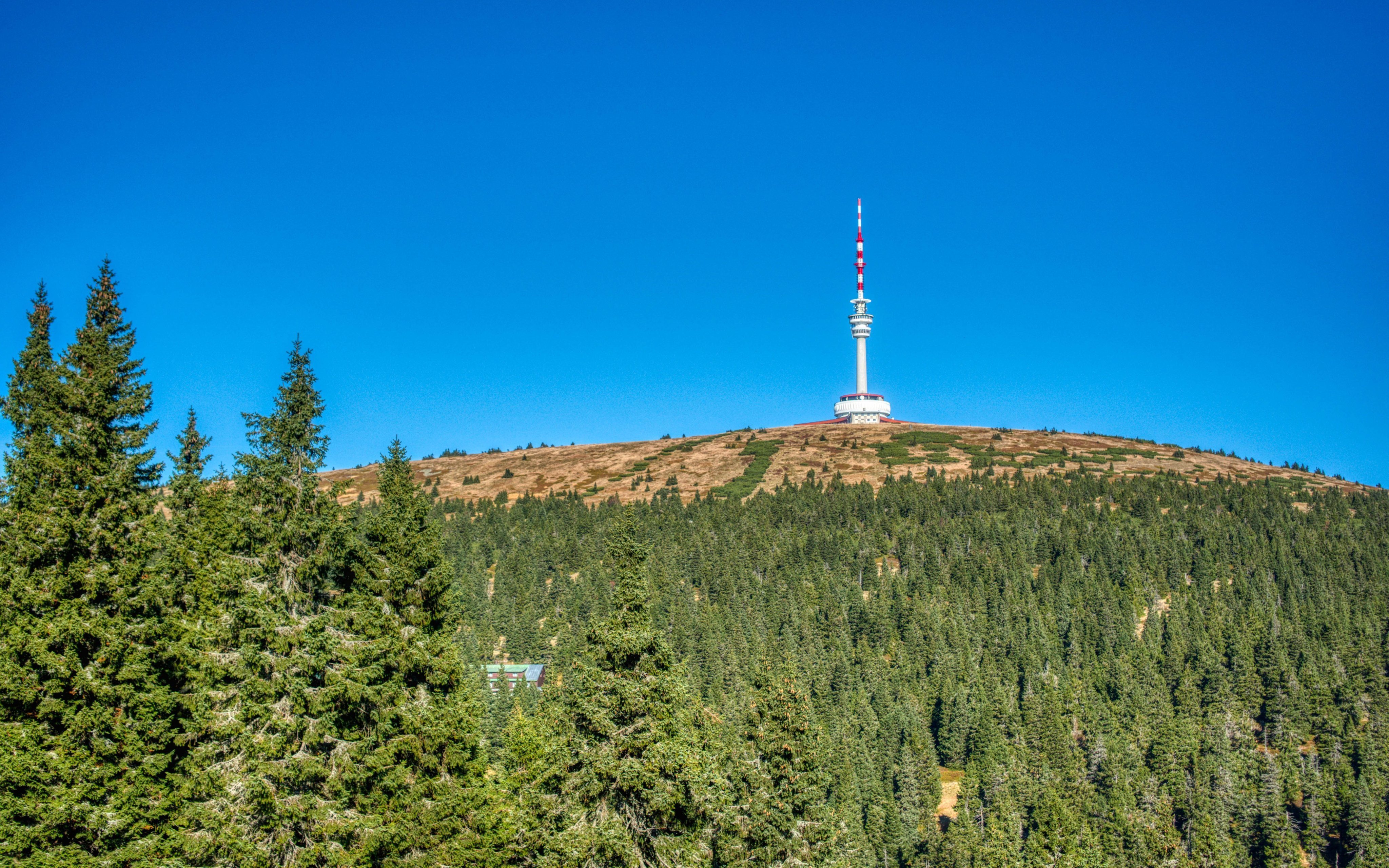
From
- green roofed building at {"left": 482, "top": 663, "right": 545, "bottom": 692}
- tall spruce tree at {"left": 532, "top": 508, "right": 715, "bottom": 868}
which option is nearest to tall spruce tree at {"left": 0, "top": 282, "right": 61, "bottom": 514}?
tall spruce tree at {"left": 532, "top": 508, "right": 715, "bottom": 868}

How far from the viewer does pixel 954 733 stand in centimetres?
10056

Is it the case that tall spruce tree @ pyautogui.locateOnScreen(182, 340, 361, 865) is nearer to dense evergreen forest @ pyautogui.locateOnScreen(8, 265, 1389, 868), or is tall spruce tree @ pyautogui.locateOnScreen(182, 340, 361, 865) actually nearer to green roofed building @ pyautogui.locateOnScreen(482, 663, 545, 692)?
dense evergreen forest @ pyautogui.locateOnScreen(8, 265, 1389, 868)

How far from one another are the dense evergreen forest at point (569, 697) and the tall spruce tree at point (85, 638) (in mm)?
89

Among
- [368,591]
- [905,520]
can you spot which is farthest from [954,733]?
[368,591]

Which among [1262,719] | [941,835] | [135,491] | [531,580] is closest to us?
[135,491]

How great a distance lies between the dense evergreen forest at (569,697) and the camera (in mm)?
23781

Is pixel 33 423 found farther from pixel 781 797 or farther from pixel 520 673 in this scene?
pixel 520 673

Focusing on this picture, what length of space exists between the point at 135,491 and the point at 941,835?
68513 mm

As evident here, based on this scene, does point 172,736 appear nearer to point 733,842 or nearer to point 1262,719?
point 733,842

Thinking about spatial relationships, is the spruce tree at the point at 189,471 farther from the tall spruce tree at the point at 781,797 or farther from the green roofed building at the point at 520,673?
the green roofed building at the point at 520,673

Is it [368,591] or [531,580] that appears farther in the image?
[531,580]

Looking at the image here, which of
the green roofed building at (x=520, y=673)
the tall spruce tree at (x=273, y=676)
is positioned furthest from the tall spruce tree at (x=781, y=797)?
the green roofed building at (x=520, y=673)

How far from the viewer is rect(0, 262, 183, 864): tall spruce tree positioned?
76.7 ft

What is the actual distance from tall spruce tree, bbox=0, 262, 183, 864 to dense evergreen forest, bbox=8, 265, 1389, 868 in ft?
0.29
